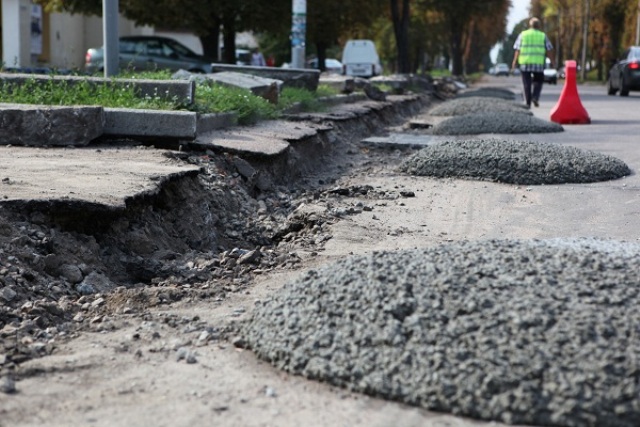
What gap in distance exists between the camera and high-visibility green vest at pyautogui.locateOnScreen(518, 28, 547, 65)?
18094 mm

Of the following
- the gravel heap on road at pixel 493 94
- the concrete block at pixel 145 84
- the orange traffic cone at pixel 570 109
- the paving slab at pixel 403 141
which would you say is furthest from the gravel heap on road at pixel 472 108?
the concrete block at pixel 145 84

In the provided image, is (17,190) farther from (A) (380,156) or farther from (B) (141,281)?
(A) (380,156)

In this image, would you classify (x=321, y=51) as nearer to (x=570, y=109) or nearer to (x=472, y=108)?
(x=472, y=108)

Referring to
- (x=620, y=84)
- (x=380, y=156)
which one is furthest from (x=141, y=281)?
(x=620, y=84)

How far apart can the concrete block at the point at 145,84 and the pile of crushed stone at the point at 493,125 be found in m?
5.11

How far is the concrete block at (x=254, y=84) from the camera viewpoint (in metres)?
11.9

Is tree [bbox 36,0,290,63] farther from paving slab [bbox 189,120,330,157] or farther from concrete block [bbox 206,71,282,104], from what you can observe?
paving slab [bbox 189,120,330,157]

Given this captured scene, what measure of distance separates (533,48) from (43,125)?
41.2 ft

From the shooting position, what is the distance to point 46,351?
360 cm

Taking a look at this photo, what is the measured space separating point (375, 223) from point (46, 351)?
3.13m

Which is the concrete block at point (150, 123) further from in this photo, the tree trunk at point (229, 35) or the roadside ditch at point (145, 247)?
the tree trunk at point (229, 35)

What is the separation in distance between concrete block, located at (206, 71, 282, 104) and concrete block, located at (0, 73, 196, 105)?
2.71m

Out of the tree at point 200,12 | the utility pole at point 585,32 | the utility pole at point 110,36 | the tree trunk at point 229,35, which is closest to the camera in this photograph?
the utility pole at point 110,36

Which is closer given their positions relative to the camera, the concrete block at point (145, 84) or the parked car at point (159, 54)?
the concrete block at point (145, 84)
